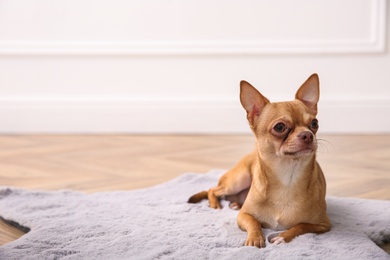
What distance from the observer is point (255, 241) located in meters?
1.80

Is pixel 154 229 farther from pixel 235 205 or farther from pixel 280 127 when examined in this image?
pixel 280 127

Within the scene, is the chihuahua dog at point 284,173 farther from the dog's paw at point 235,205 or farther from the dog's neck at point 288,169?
the dog's paw at point 235,205

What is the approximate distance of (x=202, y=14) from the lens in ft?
15.2

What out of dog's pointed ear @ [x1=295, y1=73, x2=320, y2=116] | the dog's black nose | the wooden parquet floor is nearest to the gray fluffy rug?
the wooden parquet floor

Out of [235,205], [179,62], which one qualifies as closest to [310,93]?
[235,205]

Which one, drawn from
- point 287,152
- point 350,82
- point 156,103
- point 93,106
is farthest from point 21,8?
point 287,152

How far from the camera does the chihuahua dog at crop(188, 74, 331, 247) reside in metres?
1.84

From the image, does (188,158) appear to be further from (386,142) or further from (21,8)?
(21,8)

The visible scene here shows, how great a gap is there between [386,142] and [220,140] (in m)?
1.15

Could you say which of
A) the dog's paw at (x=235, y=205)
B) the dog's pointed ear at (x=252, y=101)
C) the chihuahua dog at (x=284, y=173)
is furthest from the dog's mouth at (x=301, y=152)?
the dog's paw at (x=235, y=205)

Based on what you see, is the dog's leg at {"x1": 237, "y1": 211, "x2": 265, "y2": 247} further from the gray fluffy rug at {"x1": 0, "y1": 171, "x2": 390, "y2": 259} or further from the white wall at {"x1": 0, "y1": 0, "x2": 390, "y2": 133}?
the white wall at {"x1": 0, "y1": 0, "x2": 390, "y2": 133}

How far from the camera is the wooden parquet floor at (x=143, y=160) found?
2826mm

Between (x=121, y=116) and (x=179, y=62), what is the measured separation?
2.05ft

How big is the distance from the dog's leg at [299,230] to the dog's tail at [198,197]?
617 mm
